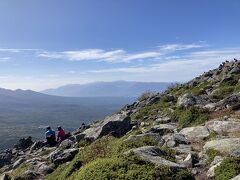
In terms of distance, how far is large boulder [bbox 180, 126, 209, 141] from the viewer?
2325cm

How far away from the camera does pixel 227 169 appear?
15.8m

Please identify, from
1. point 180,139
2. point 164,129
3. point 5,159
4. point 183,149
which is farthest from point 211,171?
point 5,159

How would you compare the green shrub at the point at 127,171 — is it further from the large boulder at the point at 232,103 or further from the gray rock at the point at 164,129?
the large boulder at the point at 232,103

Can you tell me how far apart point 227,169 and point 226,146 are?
335 cm

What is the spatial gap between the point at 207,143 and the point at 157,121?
39.4 ft

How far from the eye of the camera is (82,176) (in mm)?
15031

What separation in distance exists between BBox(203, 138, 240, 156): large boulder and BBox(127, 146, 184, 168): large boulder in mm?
2965

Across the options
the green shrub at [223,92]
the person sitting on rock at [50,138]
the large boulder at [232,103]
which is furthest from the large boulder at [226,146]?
the person sitting on rock at [50,138]

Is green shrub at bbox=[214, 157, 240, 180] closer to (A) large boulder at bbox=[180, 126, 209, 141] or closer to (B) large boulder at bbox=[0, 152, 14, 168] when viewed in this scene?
(A) large boulder at bbox=[180, 126, 209, 141]

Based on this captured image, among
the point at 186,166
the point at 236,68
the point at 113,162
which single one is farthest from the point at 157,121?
the point at 236,68

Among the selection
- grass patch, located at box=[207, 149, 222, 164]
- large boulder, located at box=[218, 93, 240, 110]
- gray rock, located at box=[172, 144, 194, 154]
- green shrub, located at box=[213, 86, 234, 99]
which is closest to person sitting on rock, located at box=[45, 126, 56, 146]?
green shrub, located at box=[213, 86, 234, 99]

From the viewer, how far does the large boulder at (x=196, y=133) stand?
23250mm

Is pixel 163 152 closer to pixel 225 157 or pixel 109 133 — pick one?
pixel 225 157

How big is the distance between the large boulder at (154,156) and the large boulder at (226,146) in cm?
297
